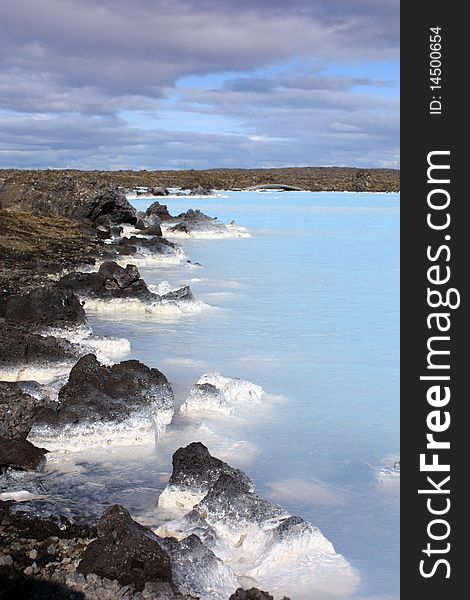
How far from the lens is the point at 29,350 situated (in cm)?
563

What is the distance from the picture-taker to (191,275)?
39.3 ft

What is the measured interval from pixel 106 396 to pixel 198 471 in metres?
1.11

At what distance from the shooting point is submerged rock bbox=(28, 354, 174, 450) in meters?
4.26

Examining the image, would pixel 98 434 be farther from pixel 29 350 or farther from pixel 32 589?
pixel 32 589

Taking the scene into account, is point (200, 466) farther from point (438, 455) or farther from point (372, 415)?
point (372, 415)

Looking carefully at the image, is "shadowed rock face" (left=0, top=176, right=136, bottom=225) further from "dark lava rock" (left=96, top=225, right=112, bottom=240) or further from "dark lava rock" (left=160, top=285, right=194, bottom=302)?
"dark lava rock" (left=160, top=285, right=194, bottom=302)

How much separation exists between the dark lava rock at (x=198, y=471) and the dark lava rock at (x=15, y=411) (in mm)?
997

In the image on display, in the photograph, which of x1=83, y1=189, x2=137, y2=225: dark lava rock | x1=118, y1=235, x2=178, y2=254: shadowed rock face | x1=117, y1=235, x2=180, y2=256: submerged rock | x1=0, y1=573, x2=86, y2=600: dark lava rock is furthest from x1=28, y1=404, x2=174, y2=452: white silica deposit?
x1=83, y1=189, x2=137, y2=225: dark lava rock

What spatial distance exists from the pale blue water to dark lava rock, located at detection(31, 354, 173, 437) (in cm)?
25

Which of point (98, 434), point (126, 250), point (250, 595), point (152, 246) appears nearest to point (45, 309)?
point (98, 434)

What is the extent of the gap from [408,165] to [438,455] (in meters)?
1.48

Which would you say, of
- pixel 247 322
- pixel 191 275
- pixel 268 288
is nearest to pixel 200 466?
pixel 247 322

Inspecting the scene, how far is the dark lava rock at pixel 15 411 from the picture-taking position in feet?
13.7

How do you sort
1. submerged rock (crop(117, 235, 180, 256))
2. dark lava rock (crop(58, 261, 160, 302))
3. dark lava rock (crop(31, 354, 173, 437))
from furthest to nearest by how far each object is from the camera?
1. submerged rock (crop(117, 235, 180, 256))
2. dark lava rock (crop(58, 261, 160, 302))
3. dark lava rock (crop(31, 354, 173, 437))
